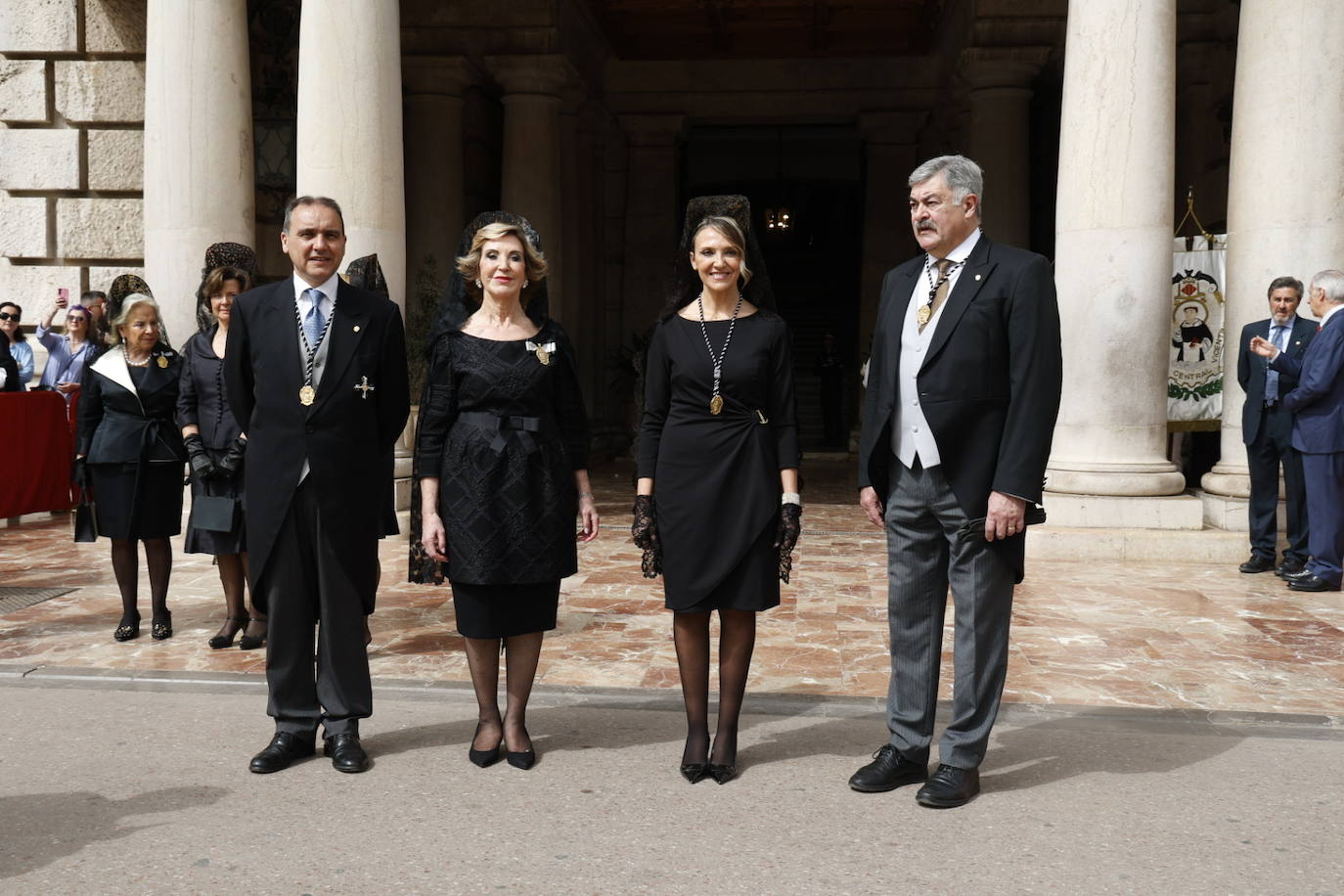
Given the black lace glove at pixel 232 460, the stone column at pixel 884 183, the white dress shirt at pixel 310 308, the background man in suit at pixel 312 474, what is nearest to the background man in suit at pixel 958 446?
the background man in suit at pixel 312 474

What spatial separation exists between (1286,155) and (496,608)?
7471 mm

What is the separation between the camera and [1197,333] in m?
10.3

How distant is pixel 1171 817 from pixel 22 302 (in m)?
11.8

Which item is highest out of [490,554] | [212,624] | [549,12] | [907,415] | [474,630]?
[549,12]

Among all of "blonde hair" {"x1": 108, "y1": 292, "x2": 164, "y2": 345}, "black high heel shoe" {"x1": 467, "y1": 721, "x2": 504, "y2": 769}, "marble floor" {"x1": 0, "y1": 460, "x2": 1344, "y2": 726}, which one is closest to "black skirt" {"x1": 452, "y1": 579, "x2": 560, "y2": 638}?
"black high heel shoe" {"x1": 467, "y1": 721, "x2": 504, "y2": 769}

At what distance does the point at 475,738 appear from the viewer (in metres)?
4.54

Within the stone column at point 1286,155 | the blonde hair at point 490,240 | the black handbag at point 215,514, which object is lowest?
the black handbag at point 215,514

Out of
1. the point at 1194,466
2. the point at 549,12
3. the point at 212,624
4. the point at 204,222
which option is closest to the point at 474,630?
the point at 212,624

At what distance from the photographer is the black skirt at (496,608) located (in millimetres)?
4516

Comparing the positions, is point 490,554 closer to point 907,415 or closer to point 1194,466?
point 907,415

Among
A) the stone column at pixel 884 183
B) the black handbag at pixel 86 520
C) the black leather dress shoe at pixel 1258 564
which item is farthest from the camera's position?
the stone column at pixel 884 183

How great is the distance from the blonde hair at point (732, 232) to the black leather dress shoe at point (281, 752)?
7.45ft

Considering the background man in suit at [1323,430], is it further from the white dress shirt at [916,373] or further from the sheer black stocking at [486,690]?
the sheer black stocking at [486,690]

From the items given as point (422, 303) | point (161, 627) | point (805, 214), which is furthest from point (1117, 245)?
point (805, 214)
